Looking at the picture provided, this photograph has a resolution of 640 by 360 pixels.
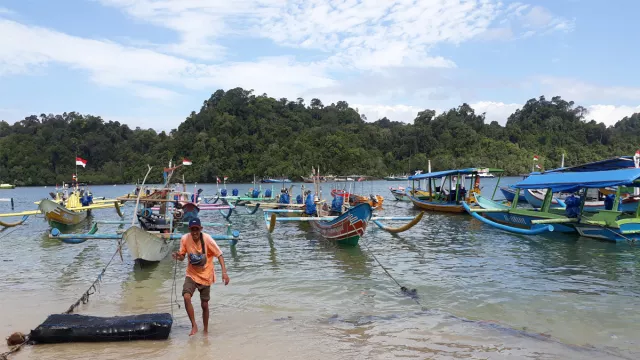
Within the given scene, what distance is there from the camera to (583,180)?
1588cm

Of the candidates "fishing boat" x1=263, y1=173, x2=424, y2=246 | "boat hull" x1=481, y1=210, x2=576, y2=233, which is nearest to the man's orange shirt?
"fishing boat" x1=263, y1=173, x2=424, y2=246

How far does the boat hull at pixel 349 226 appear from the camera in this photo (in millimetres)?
13973

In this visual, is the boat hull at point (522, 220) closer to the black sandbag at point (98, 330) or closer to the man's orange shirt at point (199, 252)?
the man's orange shirt at point (199, 252)

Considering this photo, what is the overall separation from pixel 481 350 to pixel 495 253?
8652mm

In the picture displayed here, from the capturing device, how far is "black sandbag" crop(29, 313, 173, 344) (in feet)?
21.0

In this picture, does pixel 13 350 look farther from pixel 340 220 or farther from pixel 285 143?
pixel 285 143

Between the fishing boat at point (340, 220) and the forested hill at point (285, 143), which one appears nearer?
the fishing boat at point (340, 220)

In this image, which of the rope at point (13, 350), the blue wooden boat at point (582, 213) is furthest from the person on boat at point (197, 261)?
the blue wooden boat at point (582, 213)

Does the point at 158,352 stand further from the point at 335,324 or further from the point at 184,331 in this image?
the point at 335,324

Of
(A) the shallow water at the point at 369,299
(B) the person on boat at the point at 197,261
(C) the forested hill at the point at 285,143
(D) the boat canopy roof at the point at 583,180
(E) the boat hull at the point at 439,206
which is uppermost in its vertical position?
(C) the forested hill at the point at 285,143

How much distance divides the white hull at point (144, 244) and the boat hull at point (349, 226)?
5390 mm

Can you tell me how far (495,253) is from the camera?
564 inches

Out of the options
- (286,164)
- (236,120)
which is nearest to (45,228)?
(286,164)

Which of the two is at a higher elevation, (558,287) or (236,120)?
(236,120)
